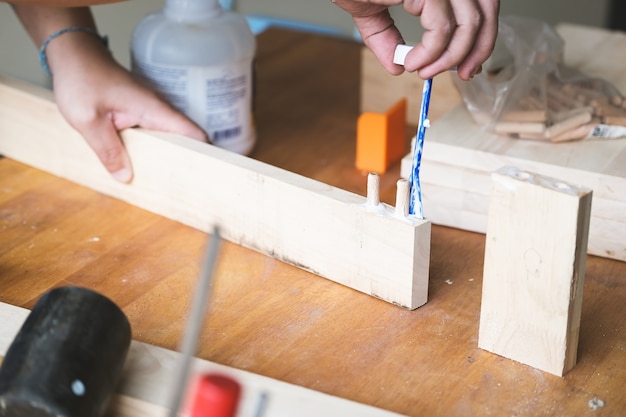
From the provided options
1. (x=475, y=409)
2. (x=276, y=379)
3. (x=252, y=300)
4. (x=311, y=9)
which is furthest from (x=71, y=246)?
(x=311, y=9)

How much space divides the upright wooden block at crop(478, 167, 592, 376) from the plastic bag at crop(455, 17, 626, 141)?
0.35m

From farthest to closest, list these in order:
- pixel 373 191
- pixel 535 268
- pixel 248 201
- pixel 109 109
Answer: pixel 109 109 < pixel 248 201 < pixel 373 191 < pixel 535 268

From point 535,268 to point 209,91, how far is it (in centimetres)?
54

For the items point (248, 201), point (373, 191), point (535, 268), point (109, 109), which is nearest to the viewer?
point (535, 268)

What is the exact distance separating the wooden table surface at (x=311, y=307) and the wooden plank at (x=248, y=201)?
0.06ft

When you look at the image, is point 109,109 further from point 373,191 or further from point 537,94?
point 537,94

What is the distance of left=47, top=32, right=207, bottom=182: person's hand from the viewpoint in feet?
3.43

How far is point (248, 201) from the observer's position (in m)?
0.95

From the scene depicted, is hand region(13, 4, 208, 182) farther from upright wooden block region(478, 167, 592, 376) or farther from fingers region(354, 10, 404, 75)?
upright wooden block region(478, 167, 592, 376)

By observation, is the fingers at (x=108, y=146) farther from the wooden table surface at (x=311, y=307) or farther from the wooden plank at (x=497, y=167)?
the wooden plank at (x=497, y=167)

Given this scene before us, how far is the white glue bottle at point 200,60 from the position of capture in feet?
3.54

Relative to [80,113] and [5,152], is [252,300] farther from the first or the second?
[5,152]

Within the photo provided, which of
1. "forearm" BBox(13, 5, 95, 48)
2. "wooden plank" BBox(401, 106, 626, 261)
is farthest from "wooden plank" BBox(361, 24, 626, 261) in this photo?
"forearm" BBox(13, 5, 95, 48)

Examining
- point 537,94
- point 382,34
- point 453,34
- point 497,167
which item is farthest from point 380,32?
point 537,94
